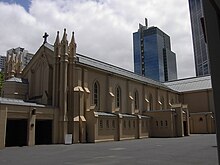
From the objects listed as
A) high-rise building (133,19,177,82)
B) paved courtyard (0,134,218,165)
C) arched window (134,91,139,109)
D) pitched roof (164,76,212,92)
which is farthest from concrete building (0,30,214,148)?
high-rise building (133,19,177,82)

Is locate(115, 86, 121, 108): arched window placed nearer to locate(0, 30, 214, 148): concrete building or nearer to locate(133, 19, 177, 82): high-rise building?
locate(0, 30, 214, 148): concrete building

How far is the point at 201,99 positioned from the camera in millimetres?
65438

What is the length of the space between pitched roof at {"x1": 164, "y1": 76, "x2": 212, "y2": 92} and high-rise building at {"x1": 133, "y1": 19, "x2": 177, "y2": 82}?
40.4 metres

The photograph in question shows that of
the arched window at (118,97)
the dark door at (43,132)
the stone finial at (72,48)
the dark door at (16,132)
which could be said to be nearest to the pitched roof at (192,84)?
the arched window at (118,97)

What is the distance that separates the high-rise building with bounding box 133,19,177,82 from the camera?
397 ft

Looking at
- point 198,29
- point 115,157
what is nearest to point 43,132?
point 115,157

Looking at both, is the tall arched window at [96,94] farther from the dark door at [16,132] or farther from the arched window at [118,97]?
the dark door at [16,132]

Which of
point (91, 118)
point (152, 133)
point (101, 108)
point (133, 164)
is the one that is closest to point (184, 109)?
point (152, 133)

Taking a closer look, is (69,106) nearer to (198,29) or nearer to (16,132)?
(16,132)

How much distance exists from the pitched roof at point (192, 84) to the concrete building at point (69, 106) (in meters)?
22.9

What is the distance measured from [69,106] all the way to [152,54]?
92.1 metres

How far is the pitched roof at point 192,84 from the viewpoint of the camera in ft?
226

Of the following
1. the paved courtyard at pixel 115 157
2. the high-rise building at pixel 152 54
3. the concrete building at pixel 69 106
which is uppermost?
the high-rise building at pixel 152 54

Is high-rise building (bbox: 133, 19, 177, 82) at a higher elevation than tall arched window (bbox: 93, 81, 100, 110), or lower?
higher
